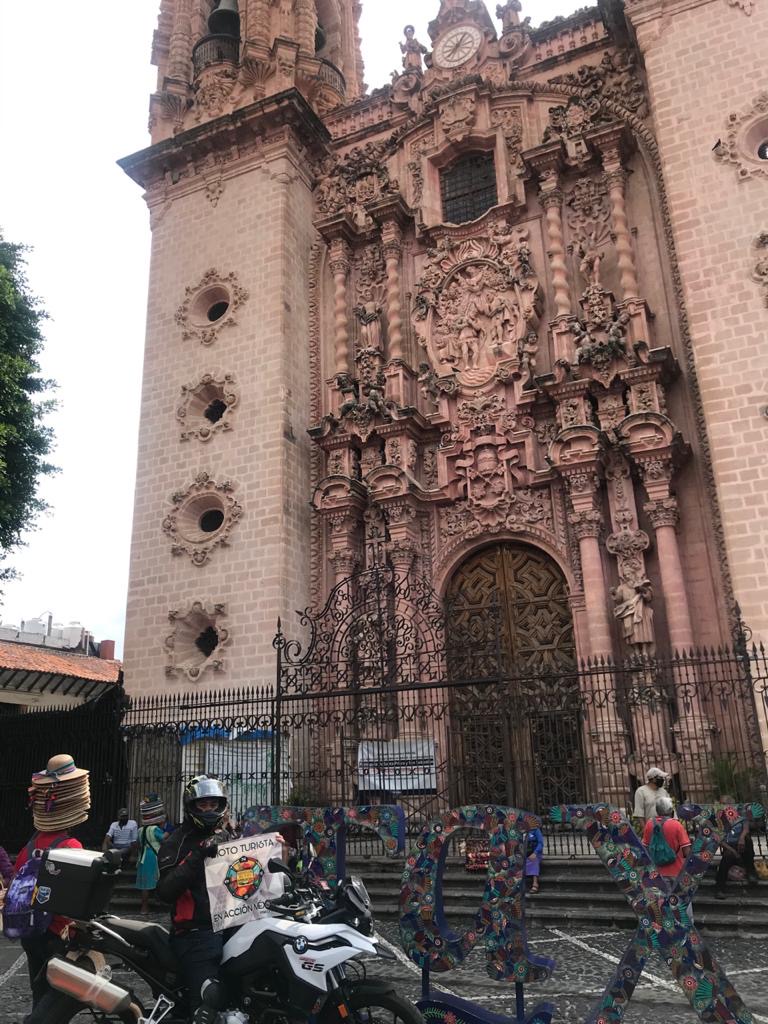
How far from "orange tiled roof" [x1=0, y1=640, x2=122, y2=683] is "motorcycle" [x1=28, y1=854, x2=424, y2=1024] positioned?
63.6 feet

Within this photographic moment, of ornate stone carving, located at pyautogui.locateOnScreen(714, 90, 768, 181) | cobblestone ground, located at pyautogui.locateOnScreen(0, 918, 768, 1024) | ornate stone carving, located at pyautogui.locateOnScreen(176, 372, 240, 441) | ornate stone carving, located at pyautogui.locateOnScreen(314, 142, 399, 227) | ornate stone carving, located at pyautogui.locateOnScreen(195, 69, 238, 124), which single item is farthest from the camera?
ornate stone carving, located at pyautogui.locateOnScreen(195, 69, 238, 124)

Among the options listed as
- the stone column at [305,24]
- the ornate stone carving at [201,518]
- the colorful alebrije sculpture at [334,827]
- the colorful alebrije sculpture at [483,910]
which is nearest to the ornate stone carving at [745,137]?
the ornate stone carving at [201,518]

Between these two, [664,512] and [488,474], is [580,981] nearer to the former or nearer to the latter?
[664,512]

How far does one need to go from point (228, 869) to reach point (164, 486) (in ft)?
43.4

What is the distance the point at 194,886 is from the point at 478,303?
43.8 feet

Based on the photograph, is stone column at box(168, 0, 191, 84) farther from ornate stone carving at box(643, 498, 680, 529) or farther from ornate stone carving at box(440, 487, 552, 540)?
ornate stone carving at box(643, 498, 680, 529)

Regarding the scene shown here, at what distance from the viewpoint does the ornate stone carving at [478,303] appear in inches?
611

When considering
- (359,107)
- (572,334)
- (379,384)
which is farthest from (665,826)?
(359,107)

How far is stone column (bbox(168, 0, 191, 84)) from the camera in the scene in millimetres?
20156

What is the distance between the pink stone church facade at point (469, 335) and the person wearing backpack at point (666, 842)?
434 centimetres

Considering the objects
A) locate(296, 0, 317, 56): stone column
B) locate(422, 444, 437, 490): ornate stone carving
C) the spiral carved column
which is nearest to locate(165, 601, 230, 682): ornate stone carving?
locate(422, 444, 437, 490): ornate stone carving

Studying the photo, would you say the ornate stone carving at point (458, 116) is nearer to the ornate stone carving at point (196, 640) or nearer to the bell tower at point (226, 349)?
the bell tower at point (226, 349)

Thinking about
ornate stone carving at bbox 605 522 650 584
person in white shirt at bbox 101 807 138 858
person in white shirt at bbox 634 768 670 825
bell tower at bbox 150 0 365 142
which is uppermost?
bell tower at bbox 150 0 365 142

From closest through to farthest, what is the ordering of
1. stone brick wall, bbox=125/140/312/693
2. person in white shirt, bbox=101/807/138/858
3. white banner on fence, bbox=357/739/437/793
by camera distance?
person in white shirt, bbox=101/807/138/858 < white banner on fence, bbox=357/739/437/793 < stone brick wall, bbox=125/140/312/693
